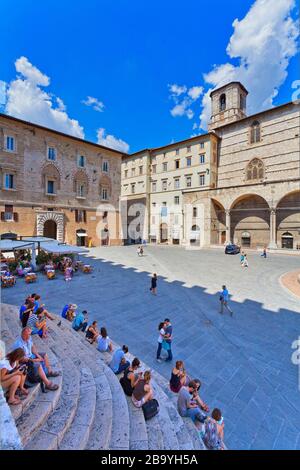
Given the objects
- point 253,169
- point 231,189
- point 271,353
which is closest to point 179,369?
point 271,353

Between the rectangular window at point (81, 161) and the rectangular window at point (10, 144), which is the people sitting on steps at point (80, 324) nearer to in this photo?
the rectangular window at point (10, 144)

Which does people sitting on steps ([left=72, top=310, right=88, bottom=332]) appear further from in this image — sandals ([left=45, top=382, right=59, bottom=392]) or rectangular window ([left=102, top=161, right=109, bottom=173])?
rectangular window ([left=102, top=161, right=109, bottom=173])

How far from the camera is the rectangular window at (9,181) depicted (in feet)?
78.5

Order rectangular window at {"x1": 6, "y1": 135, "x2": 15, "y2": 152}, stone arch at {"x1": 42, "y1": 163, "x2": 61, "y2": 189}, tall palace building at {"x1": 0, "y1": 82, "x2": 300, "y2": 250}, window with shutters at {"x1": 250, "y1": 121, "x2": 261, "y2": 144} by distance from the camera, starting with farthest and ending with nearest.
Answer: window with shutters at {"x1": 250, "y1": 121, "x2": 261, "y2": 144} → stone arch at {"x1": 42, "y1": 163, "x2": 61, "y2": 189} → tall palace building at {"x1": 0, "y1": 82, "x2": 300, "y2": 250} → rectangular window at {"x1": 6, "y1": 135, "x2": 15, "y2": 152}

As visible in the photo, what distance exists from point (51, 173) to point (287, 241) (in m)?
34.0

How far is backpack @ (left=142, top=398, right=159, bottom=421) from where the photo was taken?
3.85 m

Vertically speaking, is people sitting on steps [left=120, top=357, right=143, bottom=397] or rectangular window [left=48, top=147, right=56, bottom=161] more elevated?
rectangular window [left=48, top=147, right=56, bottom=161]

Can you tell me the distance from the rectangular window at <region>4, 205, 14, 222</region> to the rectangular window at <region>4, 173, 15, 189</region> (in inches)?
88.8

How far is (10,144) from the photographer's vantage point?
24.1 meters

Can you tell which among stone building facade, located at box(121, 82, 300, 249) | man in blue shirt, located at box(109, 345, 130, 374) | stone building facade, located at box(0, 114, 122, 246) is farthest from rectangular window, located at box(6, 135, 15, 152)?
man in blue shirt, located at box(109, 345, 130, 374)

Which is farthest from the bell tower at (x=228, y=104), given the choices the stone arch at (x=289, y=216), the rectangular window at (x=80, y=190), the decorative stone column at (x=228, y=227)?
the rectangular window at (x=80, y=190)

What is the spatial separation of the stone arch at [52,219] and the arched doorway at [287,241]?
3137 cm

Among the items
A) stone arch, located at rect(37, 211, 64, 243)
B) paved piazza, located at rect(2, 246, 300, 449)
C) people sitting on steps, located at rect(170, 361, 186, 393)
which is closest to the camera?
paved piazza, located at rect(2, 246, 300, 449)

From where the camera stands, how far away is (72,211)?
29719 millimetres
